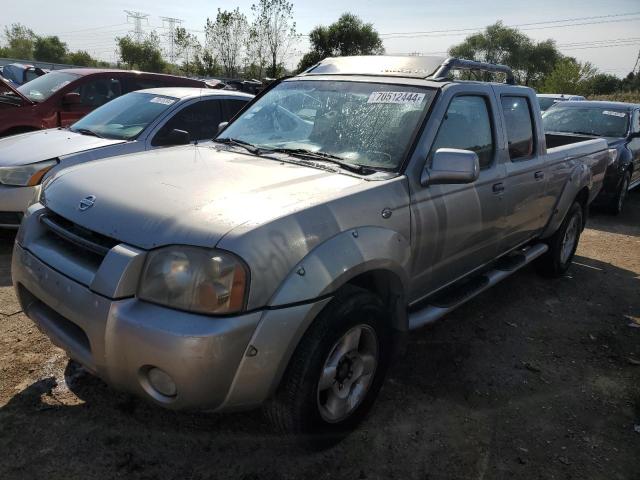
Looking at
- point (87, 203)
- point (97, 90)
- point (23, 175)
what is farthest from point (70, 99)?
point (87, 203)

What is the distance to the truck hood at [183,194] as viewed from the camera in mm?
2084

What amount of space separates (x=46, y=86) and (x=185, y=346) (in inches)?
277

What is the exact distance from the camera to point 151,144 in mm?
5383

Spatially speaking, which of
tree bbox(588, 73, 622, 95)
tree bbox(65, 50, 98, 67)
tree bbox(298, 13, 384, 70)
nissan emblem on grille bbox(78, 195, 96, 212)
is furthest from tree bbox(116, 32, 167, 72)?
nissan emblem on grille bbox(78, 195, 96, 212)

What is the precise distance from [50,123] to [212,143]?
450 cm

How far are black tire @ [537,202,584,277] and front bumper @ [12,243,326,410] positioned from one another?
380 centimetres

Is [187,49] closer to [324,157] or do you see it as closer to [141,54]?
[141,54]

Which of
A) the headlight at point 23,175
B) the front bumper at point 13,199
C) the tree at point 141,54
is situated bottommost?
the front bumper at point 13,199

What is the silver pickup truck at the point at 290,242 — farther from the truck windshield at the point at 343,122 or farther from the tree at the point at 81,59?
the tree at the point at 81,59

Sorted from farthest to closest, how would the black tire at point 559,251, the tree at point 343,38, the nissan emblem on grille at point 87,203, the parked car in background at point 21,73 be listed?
the tree at point 343,38
the parked car in background at point 21,73
the black tire at point 559,251
the nissan emblem on grille at point 87,203

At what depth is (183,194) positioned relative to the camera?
2332 millimetres

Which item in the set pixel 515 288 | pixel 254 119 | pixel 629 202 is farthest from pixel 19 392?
pixel 629 202

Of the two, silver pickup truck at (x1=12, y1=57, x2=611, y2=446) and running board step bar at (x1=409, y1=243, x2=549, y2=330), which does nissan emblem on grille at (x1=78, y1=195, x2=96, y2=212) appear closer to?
silver pickup truck at (x1=12, y1=57, x2=611, y2=446)

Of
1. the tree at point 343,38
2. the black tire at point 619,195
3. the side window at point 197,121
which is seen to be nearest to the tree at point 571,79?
the tree at point 343,38
